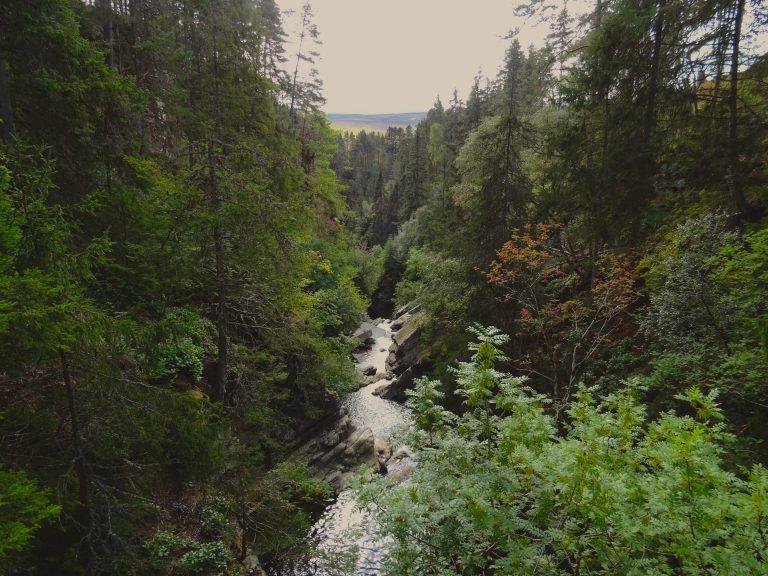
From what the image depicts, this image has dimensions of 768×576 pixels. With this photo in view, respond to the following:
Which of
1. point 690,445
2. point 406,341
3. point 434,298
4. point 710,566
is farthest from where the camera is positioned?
point 406,341

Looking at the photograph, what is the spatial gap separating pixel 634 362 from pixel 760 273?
3.88 meters

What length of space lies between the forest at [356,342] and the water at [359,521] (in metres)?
0.95

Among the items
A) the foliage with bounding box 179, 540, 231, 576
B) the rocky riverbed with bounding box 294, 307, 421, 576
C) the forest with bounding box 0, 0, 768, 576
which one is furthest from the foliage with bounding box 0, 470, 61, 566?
the foliage with bounding box 179, 540, 231, 576

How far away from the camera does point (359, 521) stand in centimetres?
1380

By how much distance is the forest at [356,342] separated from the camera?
13.2 feet

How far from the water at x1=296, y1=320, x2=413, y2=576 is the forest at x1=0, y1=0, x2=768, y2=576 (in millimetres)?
951

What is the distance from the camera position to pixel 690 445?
3240mm

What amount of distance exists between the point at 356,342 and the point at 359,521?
6.28 metres

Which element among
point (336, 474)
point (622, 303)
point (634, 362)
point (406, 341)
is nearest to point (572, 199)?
point (622, 303)

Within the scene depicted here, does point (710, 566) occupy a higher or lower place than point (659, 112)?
lower

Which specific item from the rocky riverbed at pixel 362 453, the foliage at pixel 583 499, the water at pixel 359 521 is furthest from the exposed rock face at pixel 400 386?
the foliage at pixel 583 499

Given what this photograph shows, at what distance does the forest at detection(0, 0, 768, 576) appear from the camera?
4.02m

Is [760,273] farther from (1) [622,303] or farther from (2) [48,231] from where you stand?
(2) [48,231]

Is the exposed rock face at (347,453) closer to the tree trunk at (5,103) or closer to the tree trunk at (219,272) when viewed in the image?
the tree trunk at (219,272)
